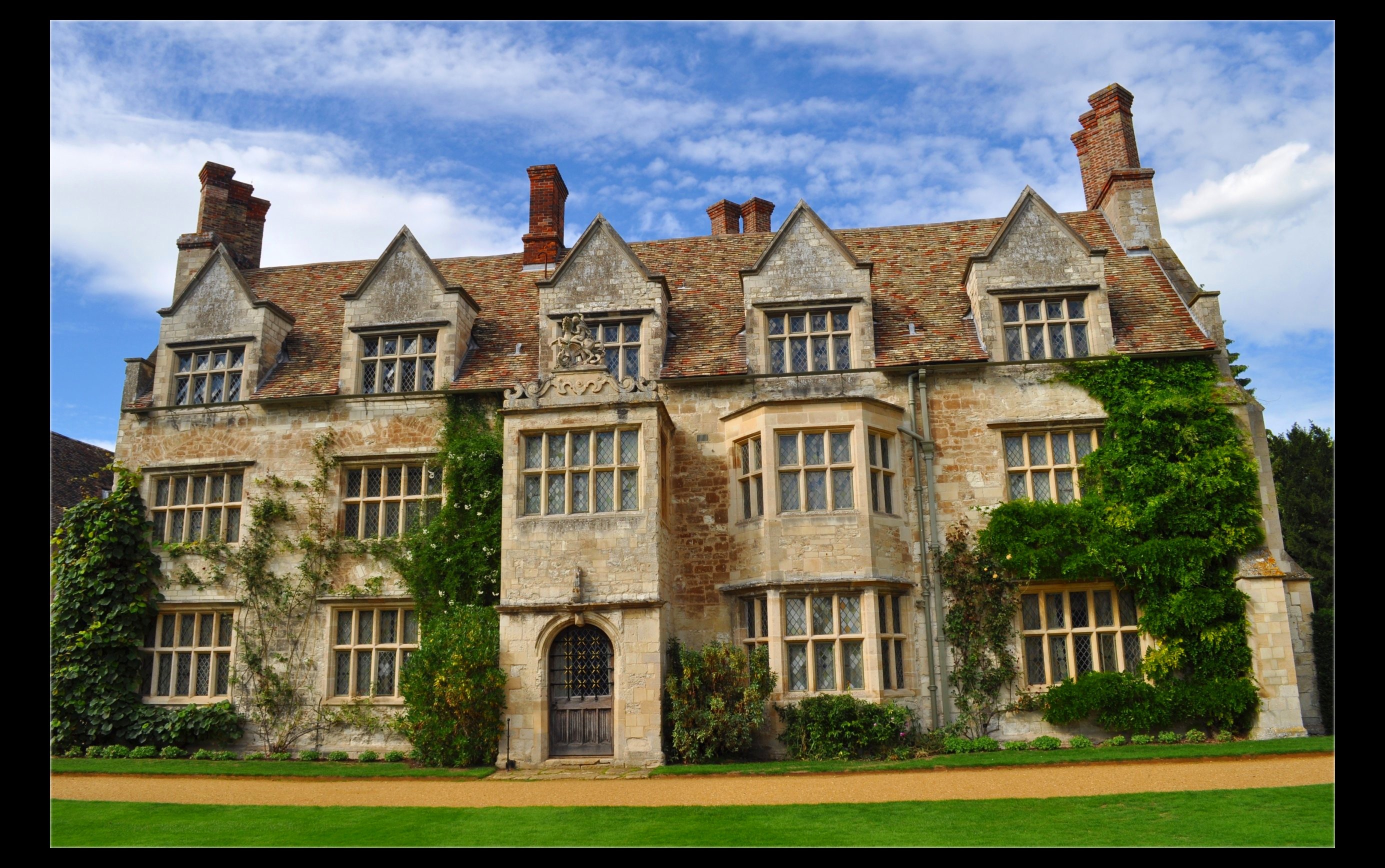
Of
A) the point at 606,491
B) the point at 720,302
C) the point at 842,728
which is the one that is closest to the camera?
the point at 842,728

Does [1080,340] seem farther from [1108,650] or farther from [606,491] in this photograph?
[606,491]

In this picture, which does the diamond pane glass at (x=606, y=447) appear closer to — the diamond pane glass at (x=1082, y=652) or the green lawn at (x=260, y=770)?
the green lawn at (x=260, y=770)

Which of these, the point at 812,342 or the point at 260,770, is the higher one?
the point at 812,342

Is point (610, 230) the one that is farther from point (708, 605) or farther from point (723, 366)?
point (708, 605)

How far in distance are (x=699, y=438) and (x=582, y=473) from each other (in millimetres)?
2516

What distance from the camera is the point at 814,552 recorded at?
49.8ft

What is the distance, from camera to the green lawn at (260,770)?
43.3 ft

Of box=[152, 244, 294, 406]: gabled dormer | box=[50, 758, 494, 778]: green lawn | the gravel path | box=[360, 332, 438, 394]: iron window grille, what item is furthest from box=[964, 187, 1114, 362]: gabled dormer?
box=[152, 244, 294, 406]: gabled dormer

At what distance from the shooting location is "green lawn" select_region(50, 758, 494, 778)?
43.3 ft

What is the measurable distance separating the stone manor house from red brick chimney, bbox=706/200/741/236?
2.94 meters

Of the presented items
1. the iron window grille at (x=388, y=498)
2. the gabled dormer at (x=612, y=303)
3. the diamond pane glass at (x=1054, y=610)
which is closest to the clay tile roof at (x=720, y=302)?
the gabled dormer at (x=612, y=303)

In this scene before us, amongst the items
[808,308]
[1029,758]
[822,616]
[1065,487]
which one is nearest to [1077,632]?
[1065,487]

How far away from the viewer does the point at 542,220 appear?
21031 mm
